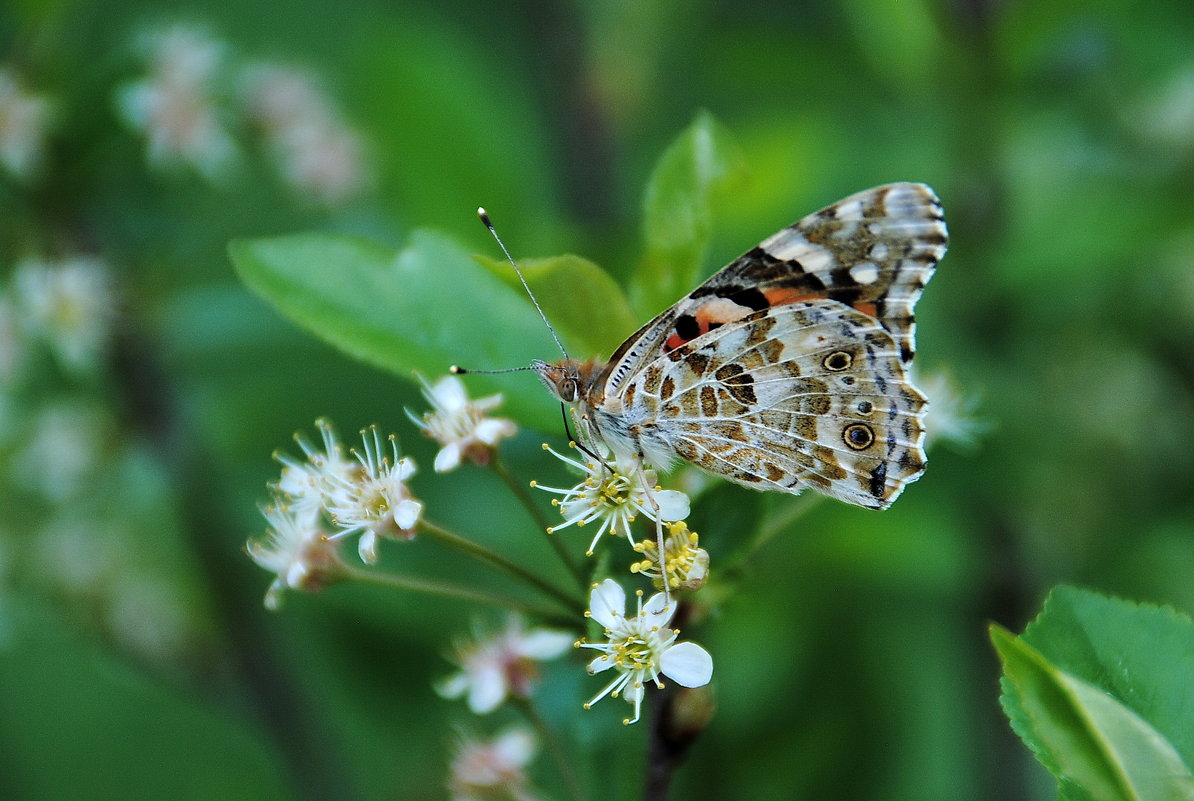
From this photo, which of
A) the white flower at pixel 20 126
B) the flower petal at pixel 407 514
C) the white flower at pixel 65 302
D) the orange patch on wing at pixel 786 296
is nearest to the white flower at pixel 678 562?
the flower petal at pixel 407 514

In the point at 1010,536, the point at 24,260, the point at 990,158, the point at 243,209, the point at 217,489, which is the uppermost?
the point at 990,158

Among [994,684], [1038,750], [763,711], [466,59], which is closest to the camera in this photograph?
[1038,750]

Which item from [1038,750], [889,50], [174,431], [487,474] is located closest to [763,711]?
[487,474]

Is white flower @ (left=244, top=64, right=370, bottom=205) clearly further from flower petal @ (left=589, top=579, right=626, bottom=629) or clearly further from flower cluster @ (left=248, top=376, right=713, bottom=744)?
flower petal @ (left=589, top=579, right=626, bottom=629)

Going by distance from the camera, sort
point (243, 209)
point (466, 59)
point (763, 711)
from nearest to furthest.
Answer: point (763, 711) → point (243, 209) → point (466, 59)

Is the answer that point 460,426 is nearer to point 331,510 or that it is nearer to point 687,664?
point 331,510

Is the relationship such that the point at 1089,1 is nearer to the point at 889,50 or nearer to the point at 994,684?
the point at 889,50

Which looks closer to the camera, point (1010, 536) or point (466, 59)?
point (1010, 536)

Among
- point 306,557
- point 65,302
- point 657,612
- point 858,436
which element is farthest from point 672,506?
point 65,302
